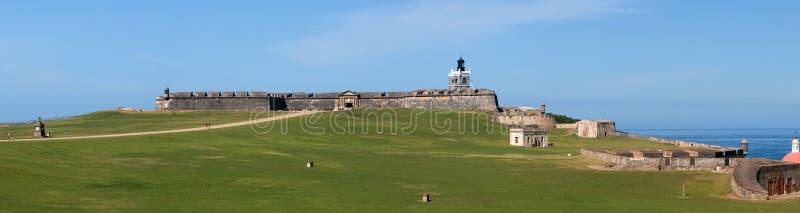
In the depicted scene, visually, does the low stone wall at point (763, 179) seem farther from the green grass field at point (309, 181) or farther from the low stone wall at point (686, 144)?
the low stone wall at point (686, 144)

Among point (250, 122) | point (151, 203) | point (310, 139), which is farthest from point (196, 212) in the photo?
point (250, 122)

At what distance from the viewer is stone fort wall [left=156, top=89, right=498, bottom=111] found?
103125mm

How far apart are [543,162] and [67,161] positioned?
2694 cm

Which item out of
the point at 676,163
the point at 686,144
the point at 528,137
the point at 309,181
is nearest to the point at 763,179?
the point at 676,163

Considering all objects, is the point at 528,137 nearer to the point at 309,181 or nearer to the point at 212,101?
the point at 309,181

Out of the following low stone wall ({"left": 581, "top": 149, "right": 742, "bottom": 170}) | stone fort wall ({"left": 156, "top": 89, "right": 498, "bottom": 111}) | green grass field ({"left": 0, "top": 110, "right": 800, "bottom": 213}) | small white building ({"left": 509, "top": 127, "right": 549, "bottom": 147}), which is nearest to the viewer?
green grass field ({"left": 0, "top": 110, "right": 800, "bottom": 213})

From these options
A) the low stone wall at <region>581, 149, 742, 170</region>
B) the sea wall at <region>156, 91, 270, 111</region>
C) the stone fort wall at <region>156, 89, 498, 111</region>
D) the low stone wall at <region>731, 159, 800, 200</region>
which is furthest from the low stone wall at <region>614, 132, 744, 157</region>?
the sea wall at <region>156, 91, 270, 111</region>

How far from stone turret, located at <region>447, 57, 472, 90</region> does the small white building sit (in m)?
56.6

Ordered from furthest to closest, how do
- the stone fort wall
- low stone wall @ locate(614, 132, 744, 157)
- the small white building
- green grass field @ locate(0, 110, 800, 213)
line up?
1. the stone fort wall
2. the small white building
3. low stone wall @ locate(614, 132, 744, 157)
4. green grass field @ locate(0, 110, 800, 213)

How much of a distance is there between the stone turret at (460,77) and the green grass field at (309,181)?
70.0 metres

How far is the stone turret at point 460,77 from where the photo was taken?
127800mm

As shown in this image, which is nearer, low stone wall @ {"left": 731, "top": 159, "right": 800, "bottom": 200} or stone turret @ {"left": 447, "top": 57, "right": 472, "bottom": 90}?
low stone wall @ {"left": 731, "top": 159, "right": 800, "bottom": 200}

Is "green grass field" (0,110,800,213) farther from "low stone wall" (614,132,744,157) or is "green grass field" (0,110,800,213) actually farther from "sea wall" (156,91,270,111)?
"sea wall" (156,91,270,111)

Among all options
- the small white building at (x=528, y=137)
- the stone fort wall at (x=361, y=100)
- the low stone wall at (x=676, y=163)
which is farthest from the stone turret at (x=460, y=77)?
the low stone wall at (x=676, y=163)
